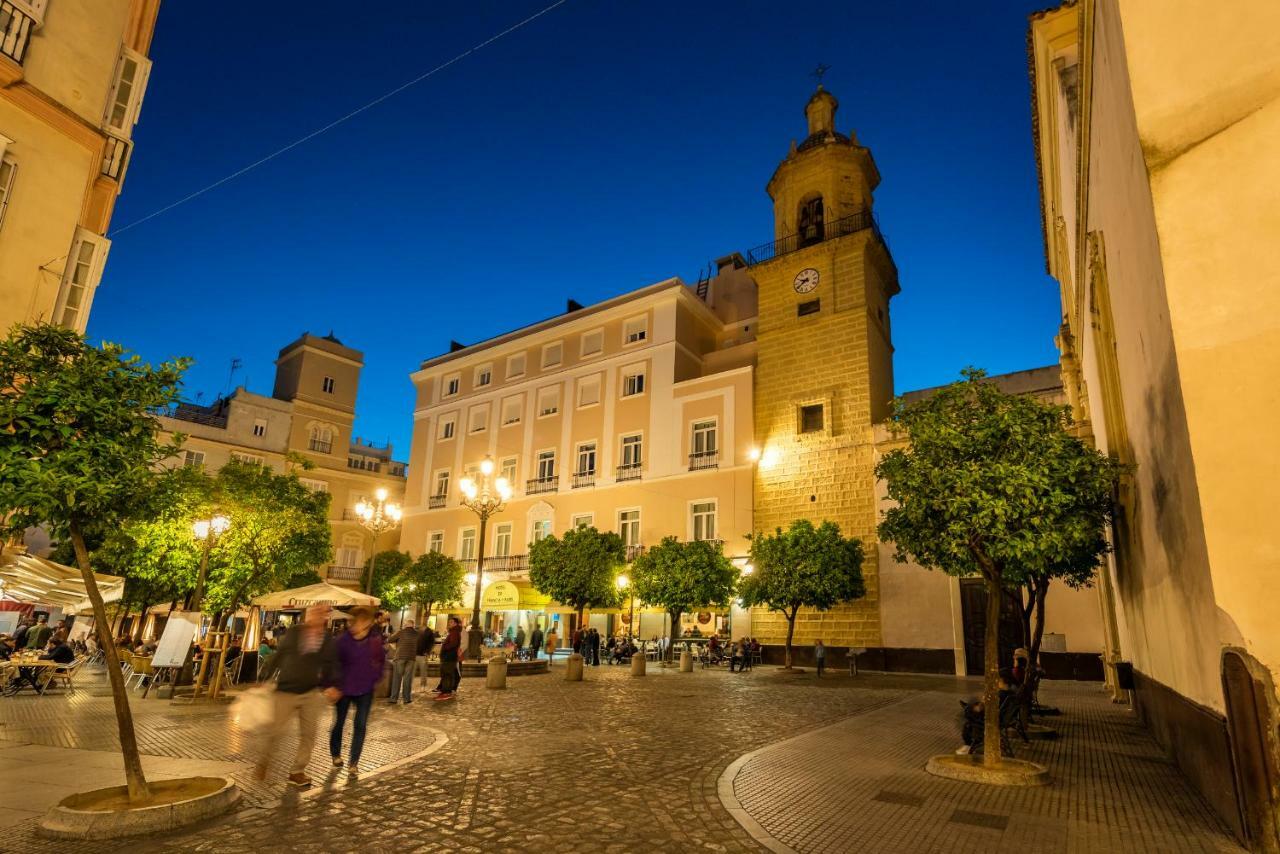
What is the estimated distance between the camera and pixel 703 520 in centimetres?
2925

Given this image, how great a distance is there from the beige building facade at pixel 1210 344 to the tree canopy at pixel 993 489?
3.27 feet

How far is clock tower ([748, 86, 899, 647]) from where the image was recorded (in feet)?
85.6

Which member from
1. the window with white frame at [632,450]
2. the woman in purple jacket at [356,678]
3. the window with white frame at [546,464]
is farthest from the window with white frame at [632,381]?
the woman in purple jacket at [356,678]

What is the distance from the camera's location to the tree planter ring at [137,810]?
5043mm

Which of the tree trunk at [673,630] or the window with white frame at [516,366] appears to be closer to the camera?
the tree trunk at [673,630]

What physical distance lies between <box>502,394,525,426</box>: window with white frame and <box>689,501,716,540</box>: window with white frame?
1219 cm

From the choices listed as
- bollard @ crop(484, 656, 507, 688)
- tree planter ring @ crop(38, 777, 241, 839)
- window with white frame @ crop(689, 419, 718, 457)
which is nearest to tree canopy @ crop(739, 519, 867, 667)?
window with white frame @ crop(689, 419, 718, 457)

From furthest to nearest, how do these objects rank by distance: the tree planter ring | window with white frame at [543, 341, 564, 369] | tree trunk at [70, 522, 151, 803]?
window with white frame at [543, 341, 564, 369]
tree trunk at [70, 522, 151, 803]
the tree planter ring

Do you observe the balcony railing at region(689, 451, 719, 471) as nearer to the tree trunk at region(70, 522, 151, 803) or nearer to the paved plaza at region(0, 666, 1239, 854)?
the paved plaza at region(0, 666, 1239, 854)

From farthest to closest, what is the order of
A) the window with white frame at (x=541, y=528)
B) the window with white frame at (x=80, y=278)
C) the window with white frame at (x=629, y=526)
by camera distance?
the window with white frame at (x=541, y=528), the window with white frame at (x=629, y=526), the window with white frame at (x=80, y=278)

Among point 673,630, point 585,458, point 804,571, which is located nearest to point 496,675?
point 673,630

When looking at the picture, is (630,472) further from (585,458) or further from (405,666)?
(405,666)

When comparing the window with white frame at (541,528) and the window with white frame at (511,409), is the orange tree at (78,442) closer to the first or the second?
the window with white frame at (541,528)

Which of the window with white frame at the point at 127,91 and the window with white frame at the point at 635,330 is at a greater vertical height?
the window with white frame at the point at 635,330
